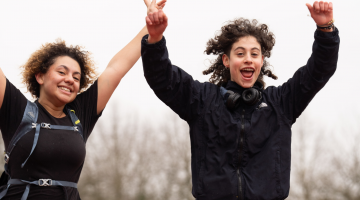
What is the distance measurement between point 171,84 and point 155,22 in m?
0.55

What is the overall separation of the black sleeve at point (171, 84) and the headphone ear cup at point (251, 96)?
0.33 m

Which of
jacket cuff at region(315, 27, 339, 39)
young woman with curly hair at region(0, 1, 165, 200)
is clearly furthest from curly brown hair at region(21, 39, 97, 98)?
jacket cuff at region(315, 27, 339, 39)

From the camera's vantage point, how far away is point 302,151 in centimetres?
2425

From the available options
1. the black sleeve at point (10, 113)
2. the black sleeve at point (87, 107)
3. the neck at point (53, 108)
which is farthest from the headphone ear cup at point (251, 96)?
the black sleeve at point (10, 113)

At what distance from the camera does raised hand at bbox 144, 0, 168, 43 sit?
10.6 ft

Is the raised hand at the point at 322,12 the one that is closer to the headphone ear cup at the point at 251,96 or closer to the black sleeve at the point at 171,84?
the headphone ear cup at the point at 251,96

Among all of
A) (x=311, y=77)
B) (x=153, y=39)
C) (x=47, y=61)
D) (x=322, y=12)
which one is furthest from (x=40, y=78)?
(x=322, y=12)

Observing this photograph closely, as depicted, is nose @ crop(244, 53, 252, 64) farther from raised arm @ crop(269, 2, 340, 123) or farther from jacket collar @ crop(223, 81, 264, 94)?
raised arm @ crop(269, 2, 340, 123)

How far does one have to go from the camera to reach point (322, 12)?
3.28 metres

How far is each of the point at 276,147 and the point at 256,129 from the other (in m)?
0.23

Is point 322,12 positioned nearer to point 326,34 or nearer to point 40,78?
point 326,34

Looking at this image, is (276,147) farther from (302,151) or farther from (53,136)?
(302,151)

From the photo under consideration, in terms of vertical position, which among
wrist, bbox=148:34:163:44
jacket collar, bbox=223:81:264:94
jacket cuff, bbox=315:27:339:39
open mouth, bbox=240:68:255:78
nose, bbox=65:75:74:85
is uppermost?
jacket cuff, bbox=315:27:339:39

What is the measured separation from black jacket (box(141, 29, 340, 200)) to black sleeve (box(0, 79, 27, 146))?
125 centimetres
